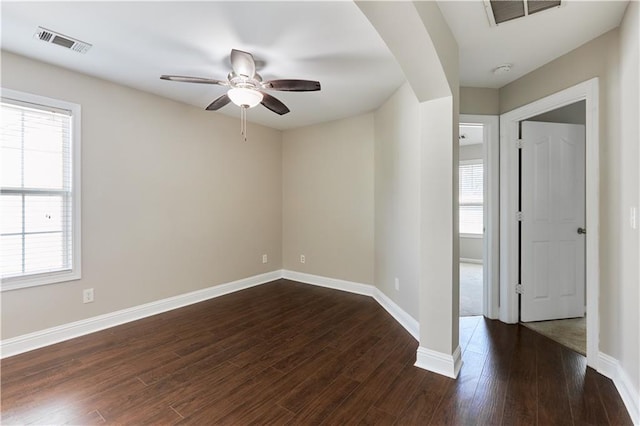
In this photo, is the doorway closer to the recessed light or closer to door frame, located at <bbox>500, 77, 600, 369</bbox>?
door frame, located at <bbox>500, 77, 600, 369</bbox>

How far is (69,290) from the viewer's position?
8.84 ft

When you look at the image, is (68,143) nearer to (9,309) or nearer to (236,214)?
(9,309)

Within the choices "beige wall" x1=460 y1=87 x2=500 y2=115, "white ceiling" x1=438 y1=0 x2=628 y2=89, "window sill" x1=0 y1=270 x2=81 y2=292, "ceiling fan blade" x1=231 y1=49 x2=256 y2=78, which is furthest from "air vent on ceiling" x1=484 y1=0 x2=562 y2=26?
"window sill" x1=0 y1=270 x2=81 y2=292

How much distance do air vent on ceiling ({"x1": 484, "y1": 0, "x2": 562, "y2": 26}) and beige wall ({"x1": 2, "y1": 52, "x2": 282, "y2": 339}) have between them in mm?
3193

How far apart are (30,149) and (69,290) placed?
1280mm

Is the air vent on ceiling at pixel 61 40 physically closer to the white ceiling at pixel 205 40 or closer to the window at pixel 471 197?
the white ceiling at pixel 205 40

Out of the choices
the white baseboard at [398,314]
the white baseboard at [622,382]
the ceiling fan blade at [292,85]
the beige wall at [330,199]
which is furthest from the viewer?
the beige wall at [330,199]

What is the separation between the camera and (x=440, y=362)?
7.03 feet

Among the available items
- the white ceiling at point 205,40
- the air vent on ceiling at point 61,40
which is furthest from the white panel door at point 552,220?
the air vent on ceiling at point 61,40

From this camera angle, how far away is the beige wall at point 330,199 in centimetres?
400

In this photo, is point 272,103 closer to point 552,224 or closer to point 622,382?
point 552,224

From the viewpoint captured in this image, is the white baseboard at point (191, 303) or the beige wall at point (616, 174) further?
the white baseboard at point (191, 303)

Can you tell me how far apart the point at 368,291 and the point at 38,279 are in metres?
3.45

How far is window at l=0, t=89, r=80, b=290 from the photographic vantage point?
7.85ft
